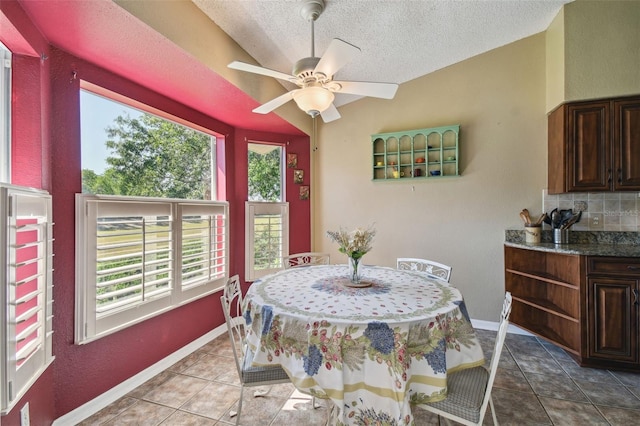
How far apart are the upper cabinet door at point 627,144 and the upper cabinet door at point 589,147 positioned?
53 millimetres

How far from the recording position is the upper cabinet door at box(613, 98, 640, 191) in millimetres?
2441

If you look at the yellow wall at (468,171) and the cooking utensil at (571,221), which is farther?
the yellow wall at (468,171)

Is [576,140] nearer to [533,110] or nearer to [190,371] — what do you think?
[533,110]

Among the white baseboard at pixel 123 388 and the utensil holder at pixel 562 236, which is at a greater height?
the utensil holder at pixel 562 236

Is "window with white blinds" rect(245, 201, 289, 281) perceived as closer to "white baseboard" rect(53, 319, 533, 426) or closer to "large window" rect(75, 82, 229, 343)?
"large window" rect(75, 82, 229, 343)

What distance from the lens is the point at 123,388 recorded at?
6.59 ft

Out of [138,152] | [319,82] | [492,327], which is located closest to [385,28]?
[319,82]

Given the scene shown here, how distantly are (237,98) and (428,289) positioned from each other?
6.86ft

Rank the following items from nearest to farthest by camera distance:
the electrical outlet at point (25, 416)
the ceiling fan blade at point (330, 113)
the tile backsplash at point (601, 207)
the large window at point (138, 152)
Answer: the electrical outlet at point (25, 416)
the large window at point (138, 152)
the ceiling fan blade at point (330, 113)
the tile backsplash at point (601, 207)

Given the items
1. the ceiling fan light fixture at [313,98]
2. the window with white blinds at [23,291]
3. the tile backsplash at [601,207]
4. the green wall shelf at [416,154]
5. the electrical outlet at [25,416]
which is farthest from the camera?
the green wall shelf at [416,154]

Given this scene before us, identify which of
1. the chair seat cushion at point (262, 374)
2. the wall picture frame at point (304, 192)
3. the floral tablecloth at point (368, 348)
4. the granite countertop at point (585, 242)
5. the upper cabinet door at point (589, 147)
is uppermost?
the upper cabinet door at point (589, 147)

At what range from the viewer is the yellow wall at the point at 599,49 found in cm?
241

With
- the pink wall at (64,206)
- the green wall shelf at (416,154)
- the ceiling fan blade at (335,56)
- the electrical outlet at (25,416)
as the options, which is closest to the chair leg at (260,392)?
the pink wall at (64,206)

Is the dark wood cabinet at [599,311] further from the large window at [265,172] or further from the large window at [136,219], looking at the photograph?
the large window at [136,219]
